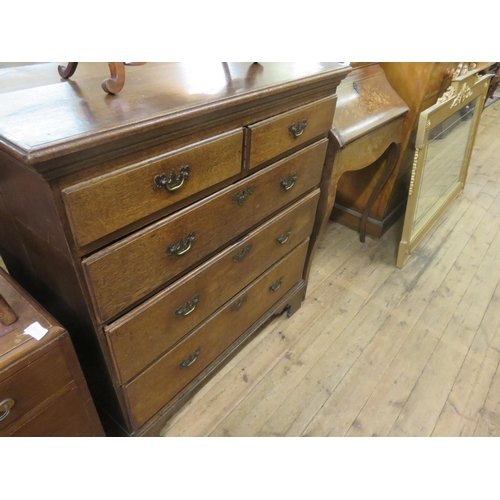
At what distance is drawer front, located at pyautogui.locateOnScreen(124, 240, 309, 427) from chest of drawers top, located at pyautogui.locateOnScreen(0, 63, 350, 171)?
2.11 ft

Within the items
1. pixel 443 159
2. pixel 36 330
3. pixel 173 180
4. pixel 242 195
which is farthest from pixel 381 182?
pixel 36 330

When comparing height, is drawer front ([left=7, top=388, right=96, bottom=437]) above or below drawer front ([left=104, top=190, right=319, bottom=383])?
below

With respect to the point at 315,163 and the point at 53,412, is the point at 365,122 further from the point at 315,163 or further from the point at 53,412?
the point at 53,412

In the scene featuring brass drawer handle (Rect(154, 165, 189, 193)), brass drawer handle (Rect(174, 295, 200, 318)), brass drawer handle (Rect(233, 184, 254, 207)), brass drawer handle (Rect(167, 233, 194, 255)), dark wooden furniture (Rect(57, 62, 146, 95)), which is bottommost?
brass drawer handle (Rect(174, 295, 200, 318))

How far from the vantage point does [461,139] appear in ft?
8.00

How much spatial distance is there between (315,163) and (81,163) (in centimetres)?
86

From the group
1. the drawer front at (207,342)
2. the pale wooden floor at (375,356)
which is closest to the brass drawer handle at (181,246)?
the drawer front at (207,342)

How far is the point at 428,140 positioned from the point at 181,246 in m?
1.55

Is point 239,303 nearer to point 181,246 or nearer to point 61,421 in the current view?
point 181,246

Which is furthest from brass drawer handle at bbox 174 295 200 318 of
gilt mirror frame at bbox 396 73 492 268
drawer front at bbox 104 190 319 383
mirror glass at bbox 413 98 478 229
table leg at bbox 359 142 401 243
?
mirror glass at bbox 413 98 478 229

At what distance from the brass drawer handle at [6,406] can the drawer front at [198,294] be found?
0.22 m

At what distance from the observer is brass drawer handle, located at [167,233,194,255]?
933mm

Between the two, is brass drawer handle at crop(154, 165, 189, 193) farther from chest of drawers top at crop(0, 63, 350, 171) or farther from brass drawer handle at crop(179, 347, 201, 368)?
brass drawer handle at crop(179, 347, 201, 368)

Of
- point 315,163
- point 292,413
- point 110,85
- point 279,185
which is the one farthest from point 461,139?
point 110,85
